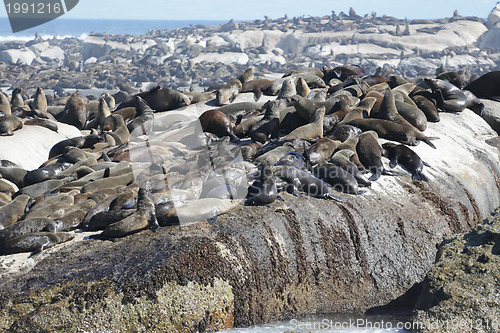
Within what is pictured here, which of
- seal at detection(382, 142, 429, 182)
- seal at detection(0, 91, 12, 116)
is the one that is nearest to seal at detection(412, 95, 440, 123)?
seal at detection(382, 142, 429, 182)

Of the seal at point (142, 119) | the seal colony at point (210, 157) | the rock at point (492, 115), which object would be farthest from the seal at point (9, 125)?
the rock at point (492, 115)

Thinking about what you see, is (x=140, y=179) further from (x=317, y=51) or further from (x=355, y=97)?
(x=317, y=51)

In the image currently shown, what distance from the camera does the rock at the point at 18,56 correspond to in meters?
50.2

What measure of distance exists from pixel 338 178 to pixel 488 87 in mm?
6925

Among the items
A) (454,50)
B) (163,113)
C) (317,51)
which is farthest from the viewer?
(317,51)

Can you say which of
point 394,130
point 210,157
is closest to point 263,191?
point 210,157

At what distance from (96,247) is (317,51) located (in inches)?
2217

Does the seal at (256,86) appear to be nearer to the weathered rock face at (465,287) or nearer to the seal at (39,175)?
the seal at (39,175)

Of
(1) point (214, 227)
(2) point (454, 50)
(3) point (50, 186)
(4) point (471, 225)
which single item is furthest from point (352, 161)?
(2) point (454, 50)

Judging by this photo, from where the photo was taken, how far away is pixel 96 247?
5.34 m

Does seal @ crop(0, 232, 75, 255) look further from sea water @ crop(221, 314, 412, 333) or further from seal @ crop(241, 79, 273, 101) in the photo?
seal @ crop(241, 79, 273, 101)

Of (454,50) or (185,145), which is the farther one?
(454,50)

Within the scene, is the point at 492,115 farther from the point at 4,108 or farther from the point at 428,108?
the point at 4,108

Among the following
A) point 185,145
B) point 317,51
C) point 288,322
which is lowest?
point 317,51
